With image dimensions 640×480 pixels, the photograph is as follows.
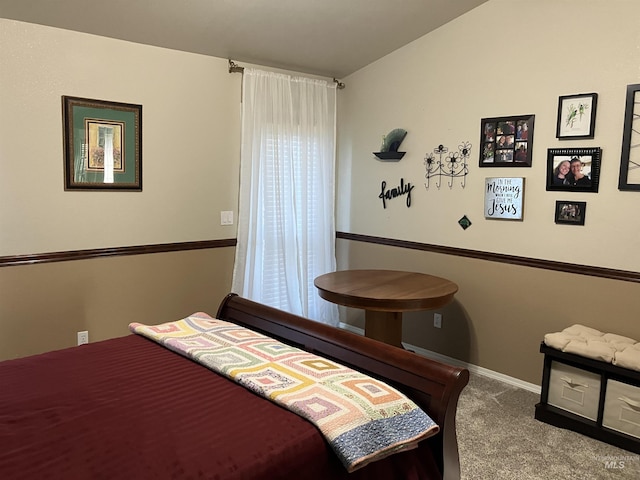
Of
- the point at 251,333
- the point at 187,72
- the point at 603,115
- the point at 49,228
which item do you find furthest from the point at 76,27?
the point at 603,115

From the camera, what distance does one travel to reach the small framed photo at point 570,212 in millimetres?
3148

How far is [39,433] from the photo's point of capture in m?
1.49

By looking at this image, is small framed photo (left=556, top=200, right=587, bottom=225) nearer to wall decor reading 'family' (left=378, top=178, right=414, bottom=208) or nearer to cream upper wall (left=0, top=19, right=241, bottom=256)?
wall decor reading 'family' (left=378, top=178, right=414, bottom=208)

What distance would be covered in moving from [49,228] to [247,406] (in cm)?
217

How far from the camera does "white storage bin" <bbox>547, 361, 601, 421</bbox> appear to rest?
2771 millimetres

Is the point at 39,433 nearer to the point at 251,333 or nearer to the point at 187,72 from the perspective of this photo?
the point at 251,333

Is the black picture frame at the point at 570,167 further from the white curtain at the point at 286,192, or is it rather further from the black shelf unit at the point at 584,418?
the white curtain at the point at 286,192

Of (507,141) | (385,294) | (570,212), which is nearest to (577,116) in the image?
(507,141)

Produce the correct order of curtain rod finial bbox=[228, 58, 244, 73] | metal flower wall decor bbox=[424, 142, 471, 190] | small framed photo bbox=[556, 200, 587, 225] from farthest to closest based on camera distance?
curtain rod finial bbox=[228, 58, 244, 73] < metal flower wall decor bbox=[424, 142, 471, 190] < small framed photo bbox=[556, 200, 587, 225]

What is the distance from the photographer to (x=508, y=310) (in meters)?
3.55

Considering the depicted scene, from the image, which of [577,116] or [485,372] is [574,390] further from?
[577,116]

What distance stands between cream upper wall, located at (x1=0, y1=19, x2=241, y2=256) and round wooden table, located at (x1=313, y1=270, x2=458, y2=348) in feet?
3.83

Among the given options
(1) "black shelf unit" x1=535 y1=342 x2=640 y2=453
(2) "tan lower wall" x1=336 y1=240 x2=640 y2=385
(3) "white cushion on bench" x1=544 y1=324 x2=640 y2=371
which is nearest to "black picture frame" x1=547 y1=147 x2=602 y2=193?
(2) "tan lower wall" x1=336 y1=240 x2=640 y2=385

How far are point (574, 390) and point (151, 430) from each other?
2.40m
